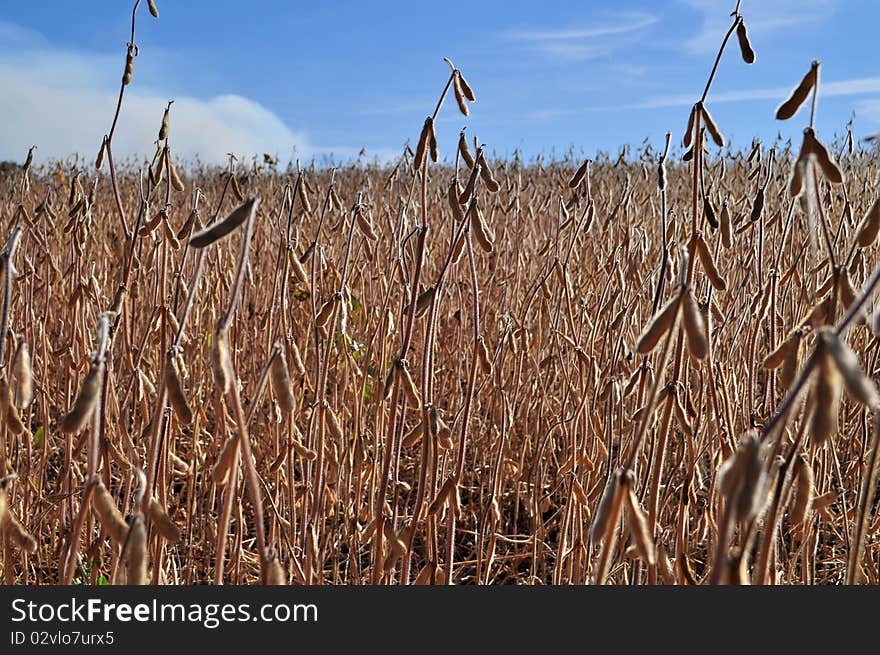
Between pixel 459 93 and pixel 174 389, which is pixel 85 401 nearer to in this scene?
pixel 174 389

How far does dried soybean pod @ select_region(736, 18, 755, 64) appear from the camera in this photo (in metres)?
1.09

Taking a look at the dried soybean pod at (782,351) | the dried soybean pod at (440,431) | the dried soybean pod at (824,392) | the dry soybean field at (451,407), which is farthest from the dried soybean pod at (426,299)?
the dried soybean pod at (824,392)

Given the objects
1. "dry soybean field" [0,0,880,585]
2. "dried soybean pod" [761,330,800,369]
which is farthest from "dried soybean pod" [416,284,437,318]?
"dried soybean pod" [761,330,800,369]

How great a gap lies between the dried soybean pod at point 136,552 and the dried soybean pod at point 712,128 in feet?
2.62

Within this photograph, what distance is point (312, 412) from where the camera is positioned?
1.48 m

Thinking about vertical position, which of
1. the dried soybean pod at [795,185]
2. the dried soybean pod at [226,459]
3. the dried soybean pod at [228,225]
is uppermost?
the dried soybean pod at [795,185]

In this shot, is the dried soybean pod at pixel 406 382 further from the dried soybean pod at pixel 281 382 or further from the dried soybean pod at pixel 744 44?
the dried soybean pod at pixel 744 44

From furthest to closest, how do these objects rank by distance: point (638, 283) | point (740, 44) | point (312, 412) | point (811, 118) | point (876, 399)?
point (638, 283), point (312, 412), point (740, 44), point (811, 118), point (876, 399)

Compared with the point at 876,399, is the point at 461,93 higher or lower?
higher

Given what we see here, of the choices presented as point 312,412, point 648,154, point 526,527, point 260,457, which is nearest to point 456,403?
point 526,527

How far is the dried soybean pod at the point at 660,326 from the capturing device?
0.71 meters

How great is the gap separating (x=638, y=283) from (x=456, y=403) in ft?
2.43

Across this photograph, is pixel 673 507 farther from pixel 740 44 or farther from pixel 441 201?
pixel 441 201

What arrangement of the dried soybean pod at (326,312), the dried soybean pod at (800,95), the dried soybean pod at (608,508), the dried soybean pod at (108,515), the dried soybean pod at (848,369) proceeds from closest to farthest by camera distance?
the dried soybean pod at (848,369), the dried soybean pod at (608,508), the dried soybean pod at (108,515), the dried soybean pod at (800,95), the dried soybean pod at (326,312)
